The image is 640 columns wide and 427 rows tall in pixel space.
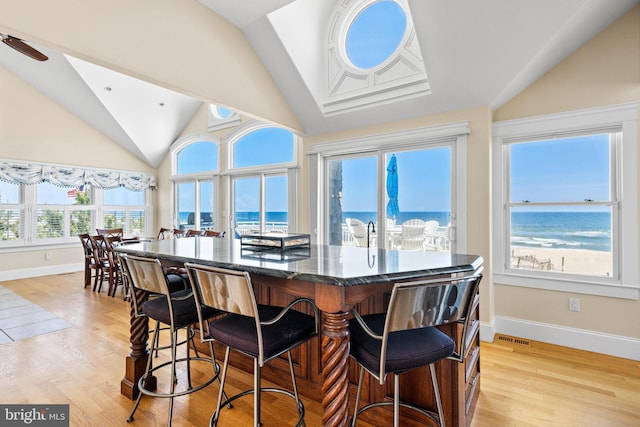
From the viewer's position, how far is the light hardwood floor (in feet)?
6.33

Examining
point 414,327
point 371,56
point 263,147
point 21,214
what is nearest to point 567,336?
point 414,327

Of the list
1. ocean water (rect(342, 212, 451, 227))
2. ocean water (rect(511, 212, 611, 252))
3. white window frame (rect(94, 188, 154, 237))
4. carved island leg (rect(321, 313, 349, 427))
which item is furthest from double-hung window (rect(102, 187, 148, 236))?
ocean water (rect(511, 212, 611, 252))

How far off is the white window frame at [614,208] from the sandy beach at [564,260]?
0.07m

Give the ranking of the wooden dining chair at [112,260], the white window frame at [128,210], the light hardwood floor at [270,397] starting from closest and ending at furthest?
the light hardwood floor at [270,397], the wooden dining chair at [112,260], the white window frame at [128,210]

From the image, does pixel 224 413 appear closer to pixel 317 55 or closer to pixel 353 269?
pixel 353 269

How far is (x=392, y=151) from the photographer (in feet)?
12.9

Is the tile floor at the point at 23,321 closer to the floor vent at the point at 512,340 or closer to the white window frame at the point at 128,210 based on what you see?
the white window frame at the point at 128,210

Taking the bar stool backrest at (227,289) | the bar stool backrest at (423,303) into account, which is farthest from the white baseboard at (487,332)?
the bar stool backrest at (227,289)

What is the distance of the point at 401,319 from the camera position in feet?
3.96

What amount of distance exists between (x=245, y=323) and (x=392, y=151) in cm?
301

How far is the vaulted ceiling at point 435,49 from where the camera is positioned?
2.54 metres

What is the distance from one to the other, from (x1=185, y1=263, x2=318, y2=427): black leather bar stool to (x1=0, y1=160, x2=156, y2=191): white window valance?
6263 mm

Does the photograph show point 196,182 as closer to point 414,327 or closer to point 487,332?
point 487,332

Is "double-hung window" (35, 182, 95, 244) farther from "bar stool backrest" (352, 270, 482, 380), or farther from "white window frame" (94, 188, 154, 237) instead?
"bar stool backrest" (352, 270, 482, 380)
